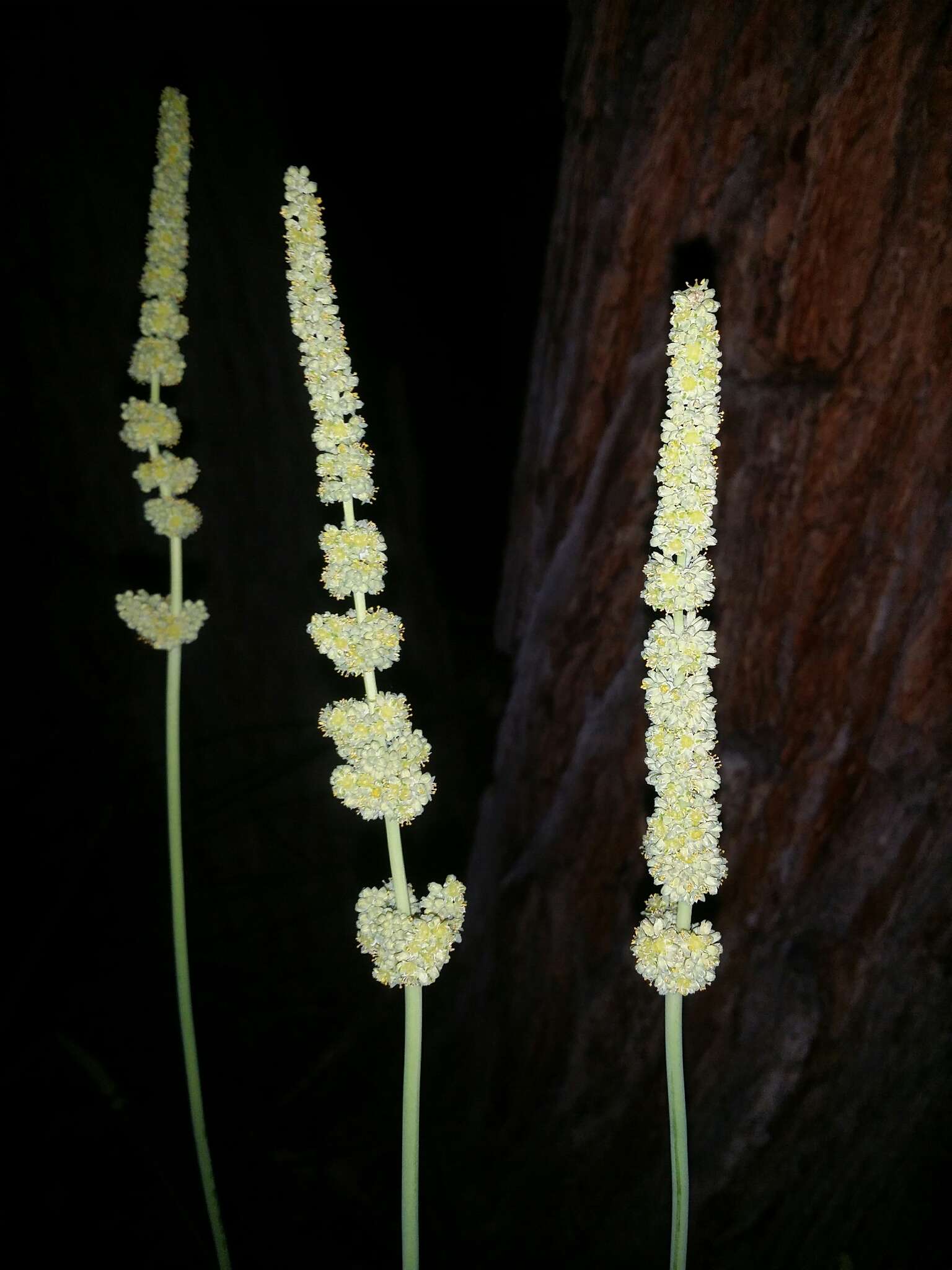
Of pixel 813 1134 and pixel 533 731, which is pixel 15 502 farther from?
pixel 813 1134

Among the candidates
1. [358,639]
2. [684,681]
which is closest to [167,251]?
[358,639]

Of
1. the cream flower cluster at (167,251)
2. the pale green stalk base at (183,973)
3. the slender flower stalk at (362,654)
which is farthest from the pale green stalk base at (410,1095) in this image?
the cream flower cluster at (167,251)

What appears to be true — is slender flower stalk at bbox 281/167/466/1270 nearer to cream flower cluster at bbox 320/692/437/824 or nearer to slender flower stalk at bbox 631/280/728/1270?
cream flower cluster at bbox 320/692/437/824

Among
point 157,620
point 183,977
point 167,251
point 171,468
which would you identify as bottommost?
point 183,977

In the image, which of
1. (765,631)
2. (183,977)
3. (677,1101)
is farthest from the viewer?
(765,631)

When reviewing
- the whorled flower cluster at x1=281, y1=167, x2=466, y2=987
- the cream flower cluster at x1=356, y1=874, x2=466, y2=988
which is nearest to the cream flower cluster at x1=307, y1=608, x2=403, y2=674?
the whorled flower cluster at x1=281, y1=167, x2=466, y2=987

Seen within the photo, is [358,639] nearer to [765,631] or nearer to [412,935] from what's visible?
[412,935]
